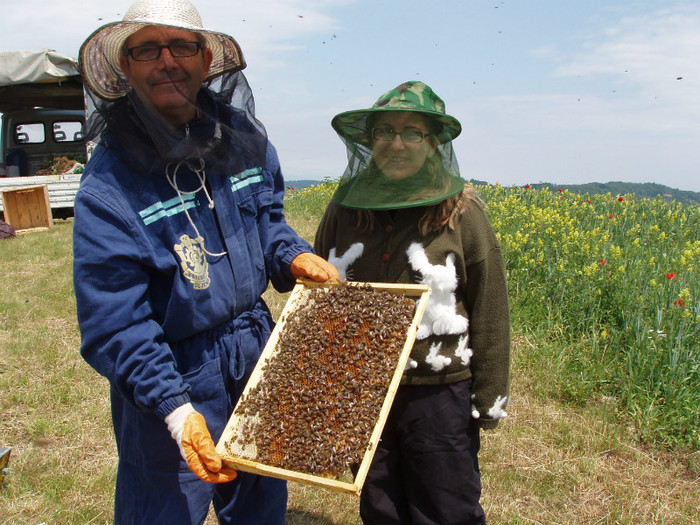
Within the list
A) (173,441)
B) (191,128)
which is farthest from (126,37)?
(173,441)

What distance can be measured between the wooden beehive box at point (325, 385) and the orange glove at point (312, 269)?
5cm

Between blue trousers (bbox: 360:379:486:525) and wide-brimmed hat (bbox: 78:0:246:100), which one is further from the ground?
wide-brimmed hat (bbox: 78:0:246:100)

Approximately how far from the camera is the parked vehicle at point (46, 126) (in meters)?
12.5

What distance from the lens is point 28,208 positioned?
41.5 ft

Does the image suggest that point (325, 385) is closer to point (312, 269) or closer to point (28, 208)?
point (312, 269)

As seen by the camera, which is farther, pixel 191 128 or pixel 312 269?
→ pixel 312 269

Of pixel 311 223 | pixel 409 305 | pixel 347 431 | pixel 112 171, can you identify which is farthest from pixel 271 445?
pixel 311 223

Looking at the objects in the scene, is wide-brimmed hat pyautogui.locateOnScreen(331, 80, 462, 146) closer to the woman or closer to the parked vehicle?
the woman

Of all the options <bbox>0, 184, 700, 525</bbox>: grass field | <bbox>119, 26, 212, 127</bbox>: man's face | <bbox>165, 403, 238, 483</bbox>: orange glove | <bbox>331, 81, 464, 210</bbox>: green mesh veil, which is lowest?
<bbox>0, 184, 700, 525</bbox>: grass field

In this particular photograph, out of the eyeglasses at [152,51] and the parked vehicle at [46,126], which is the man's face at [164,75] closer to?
the eyeglasses at [152,51]

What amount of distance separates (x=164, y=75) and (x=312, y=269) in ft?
3.49

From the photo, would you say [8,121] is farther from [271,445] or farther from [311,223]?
[271,445]

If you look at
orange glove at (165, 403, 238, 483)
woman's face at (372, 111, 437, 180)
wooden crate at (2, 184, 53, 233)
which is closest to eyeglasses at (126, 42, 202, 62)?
woman's face at (372, 111, 437, 180)

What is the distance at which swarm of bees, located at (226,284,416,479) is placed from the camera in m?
2.24
